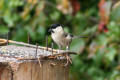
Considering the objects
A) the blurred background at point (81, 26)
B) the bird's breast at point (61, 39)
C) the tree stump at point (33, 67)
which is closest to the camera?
the tree stump at point (33, 67)

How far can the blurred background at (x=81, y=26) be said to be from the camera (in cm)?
441

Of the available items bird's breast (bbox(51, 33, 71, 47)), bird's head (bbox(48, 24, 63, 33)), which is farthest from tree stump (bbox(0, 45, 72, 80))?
bird's breast (bbox(51, 33, 71, 47))

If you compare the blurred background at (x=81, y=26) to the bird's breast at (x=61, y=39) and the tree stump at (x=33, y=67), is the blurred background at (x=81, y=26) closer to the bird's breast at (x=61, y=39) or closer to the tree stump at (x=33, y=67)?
the bird's breast at (x=61, y=39)

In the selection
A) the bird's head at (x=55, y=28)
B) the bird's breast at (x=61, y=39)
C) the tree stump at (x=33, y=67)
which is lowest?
the tree stump at (x=33, y=67)

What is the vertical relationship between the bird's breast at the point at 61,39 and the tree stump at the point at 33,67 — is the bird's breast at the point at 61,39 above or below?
above

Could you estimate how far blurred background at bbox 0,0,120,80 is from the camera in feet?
14.5

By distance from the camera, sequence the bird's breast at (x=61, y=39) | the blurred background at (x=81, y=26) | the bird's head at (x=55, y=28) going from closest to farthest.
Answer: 1. the bird's head at (x=55, y=28)
2. the bird's breast at (x=61, y=39)
3. the blurred background at (x=81, y=26)

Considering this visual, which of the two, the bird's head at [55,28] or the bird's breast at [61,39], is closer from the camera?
the bird's head at [55,28]

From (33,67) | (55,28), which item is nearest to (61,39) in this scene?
(55,28)

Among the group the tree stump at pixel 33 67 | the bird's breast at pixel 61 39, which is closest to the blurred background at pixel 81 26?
the bird's breast at pixel 61 39

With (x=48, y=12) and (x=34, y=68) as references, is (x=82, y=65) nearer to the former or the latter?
(x=48, y=12)

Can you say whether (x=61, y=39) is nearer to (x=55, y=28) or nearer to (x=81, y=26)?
(x=55, y=28)

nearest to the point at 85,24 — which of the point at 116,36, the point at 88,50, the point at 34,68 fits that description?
the point at 88,50

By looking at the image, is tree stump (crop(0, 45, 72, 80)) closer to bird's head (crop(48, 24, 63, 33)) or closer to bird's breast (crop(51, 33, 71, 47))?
bird's head (crop(48, 24, 63, 33))
